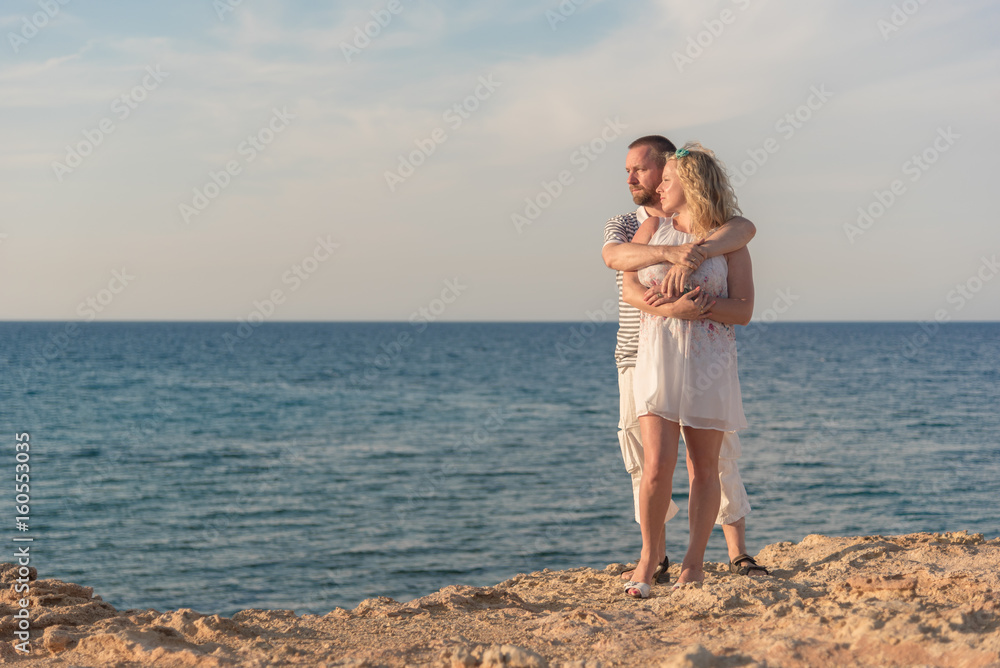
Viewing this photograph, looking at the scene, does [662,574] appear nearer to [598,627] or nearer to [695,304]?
[598,627]

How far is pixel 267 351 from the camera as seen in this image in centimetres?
7394

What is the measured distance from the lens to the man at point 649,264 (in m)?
3.60

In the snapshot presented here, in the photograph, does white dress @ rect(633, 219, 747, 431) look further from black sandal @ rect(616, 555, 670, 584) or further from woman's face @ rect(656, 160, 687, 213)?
black sandal @ rect(616, 555, 670, 584)

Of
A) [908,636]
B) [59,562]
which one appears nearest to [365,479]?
[59,562]

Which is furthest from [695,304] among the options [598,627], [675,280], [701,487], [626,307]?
[598,627]

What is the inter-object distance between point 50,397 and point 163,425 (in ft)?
42.5

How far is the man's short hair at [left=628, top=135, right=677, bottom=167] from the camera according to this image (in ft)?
13.2

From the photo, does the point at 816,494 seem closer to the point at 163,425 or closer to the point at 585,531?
the point at 585,531

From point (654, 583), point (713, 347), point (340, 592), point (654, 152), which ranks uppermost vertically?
point (654, 152)

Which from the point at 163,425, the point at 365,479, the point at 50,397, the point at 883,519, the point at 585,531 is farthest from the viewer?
the point at 50,397

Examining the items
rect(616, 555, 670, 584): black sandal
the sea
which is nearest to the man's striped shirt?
rect(616, 555, 670, 584): black sandal

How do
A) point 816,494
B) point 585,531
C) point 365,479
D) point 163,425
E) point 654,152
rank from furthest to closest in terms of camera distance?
point 163,425 → point 365,479 → point 816,494 → point 585,531 → point 654,152

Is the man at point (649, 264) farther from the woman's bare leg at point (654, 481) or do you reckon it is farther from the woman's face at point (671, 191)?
the woman's bare leg at point (654, 481)

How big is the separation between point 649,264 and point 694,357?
505mm
